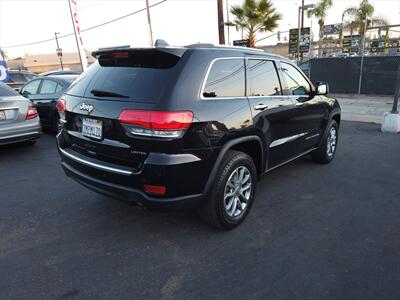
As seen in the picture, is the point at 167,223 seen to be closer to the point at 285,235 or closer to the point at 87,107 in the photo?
the point at 285,235

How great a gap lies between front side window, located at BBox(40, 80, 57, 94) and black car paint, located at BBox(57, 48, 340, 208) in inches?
185

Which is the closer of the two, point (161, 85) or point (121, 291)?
point (121, 291)

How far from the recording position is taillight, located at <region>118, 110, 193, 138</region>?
2.73 m

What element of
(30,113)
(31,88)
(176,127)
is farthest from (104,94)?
(31,88)

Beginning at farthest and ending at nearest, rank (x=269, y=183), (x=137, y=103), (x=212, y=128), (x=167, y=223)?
1. (x=269, y=183)
2. (x=167, y=223)
3. (x=212, y=128)
4. (x=137, y=103)

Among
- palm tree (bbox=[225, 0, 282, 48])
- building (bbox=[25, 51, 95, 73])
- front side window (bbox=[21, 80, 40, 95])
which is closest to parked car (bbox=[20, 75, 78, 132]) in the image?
front side window (bbox=[21, 80, 40, 95])

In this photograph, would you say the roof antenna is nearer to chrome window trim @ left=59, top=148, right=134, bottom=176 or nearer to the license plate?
the license plate

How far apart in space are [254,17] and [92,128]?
16.9 m

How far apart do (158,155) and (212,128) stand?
578 mm

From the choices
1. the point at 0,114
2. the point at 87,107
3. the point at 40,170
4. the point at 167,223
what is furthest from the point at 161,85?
the point at 0,114

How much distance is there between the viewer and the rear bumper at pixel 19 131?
5984mm

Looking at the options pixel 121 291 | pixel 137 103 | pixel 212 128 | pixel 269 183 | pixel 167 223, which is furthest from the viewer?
pixel 269 183

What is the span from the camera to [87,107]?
3211 millimetres

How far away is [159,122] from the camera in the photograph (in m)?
2.73
